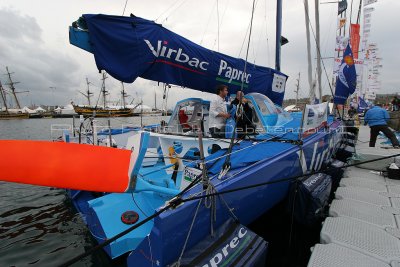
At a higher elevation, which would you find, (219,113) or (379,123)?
(219,113)

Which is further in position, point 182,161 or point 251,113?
point 251,113

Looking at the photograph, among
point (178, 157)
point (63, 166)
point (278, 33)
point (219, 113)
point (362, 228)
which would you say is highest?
point (278, 33)

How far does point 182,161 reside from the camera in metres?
4.07

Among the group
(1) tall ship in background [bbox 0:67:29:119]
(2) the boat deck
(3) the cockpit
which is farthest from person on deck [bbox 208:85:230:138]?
(1) tall ship in background [bbox 0:67:29:119]

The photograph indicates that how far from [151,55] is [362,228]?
3.79 meters

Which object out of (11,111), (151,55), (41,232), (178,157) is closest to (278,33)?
(151,55)

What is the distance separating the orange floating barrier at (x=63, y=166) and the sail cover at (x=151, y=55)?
1939 millimetres

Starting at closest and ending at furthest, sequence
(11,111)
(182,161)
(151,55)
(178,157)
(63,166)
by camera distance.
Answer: (63,166) → (178,157) → (151,55) → (182,161) → (11,111)

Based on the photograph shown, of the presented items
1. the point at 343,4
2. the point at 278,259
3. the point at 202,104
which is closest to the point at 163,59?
the point at 202,104

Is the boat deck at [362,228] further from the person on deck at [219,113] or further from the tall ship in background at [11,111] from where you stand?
the tall ship in background at [11,111]

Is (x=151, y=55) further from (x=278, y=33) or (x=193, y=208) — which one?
(x=278, y=33)

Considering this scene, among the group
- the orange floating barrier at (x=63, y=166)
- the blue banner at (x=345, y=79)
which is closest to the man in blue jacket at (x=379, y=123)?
the blue banner at (x=345, y=79)

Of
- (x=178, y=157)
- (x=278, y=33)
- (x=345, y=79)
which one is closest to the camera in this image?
(x=178, y=157)

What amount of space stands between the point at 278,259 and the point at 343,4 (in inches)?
645
